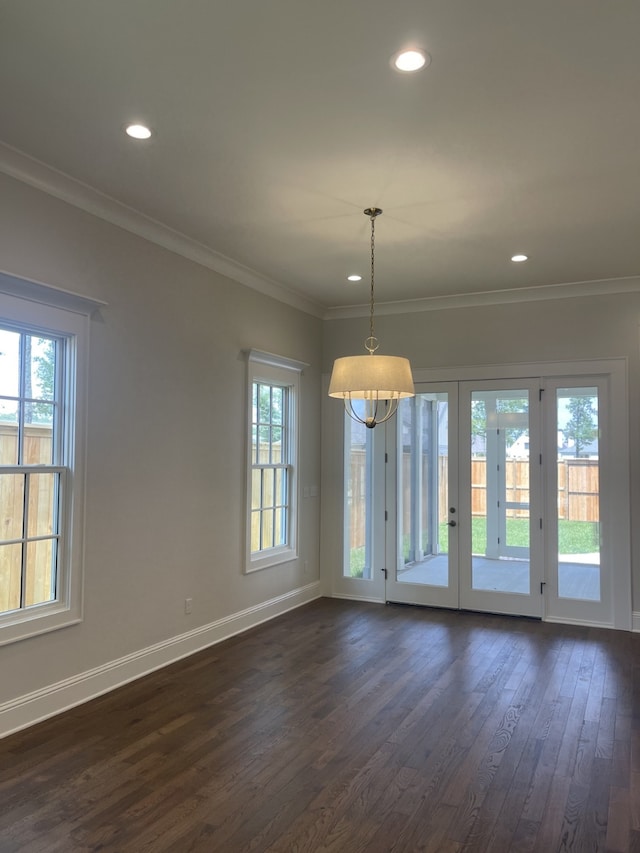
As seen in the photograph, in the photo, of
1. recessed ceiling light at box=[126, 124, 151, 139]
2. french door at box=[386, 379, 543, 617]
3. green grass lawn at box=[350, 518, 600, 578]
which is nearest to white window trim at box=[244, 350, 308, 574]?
french door at box=[386, 379, 543, 617]

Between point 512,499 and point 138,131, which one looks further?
point 512,499

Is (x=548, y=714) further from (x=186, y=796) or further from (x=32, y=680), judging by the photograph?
(x=32, y=680)

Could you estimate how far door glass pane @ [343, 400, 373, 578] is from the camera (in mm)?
6645

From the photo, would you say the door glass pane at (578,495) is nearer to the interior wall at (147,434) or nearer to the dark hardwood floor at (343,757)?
the dark hardwood floor at (343,757)

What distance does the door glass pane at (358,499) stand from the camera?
664 cm

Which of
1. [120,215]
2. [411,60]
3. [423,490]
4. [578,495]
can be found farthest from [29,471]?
[578,495]

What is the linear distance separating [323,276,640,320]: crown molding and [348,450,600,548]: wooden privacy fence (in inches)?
58.0

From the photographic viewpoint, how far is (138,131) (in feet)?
10.3

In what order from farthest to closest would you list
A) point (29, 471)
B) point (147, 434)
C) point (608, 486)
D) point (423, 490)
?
point (423, 490) < point (608, 486) < point (147, 434) < point (29, 471)

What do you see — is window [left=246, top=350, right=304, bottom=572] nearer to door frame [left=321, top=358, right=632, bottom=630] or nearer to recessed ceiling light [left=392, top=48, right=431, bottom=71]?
door frame [left=321, top=358, right=632, bottom=630]

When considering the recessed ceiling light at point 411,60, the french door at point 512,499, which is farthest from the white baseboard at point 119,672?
the recessed ceiling light at point 411,60

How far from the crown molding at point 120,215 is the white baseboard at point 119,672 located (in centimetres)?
277

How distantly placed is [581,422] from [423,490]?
1.62m

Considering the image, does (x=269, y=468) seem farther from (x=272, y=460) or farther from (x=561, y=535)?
(x=561, y=535)
